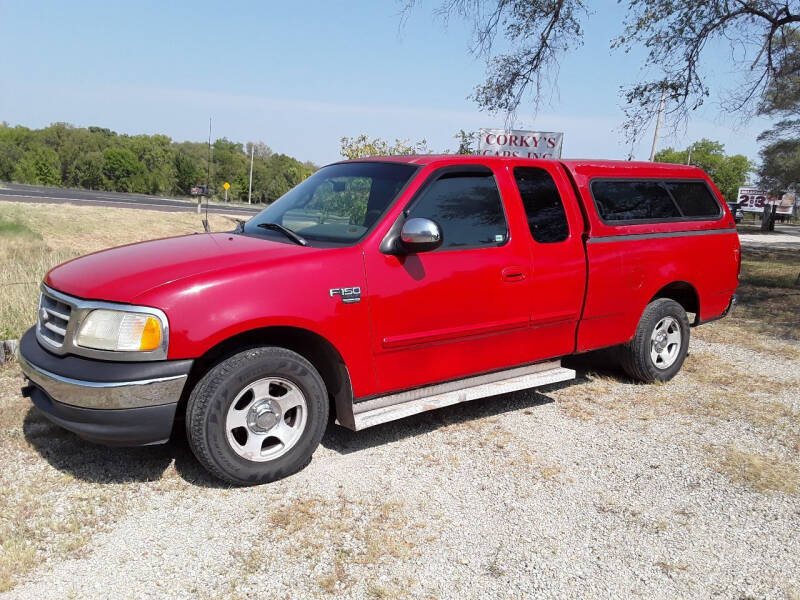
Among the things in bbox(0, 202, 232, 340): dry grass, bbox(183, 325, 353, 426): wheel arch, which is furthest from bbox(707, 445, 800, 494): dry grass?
bbox(0, 202, 232, 340): dry grass

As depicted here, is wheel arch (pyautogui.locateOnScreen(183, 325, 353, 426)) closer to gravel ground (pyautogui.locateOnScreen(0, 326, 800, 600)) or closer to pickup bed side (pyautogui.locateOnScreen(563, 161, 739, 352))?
gravel ground (pyautogui.locateOnScreen(0, 326, 800, 600))

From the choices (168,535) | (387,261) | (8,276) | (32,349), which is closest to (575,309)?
(387,261)

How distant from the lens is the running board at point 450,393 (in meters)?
4.02

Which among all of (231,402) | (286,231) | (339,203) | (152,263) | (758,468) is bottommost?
(758,468)

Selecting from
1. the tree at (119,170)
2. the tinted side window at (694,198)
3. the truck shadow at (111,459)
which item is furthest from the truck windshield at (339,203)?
the tree at (119,170)

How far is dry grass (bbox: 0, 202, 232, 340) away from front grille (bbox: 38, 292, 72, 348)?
265 cm

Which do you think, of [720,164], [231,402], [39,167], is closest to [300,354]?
[231,402]

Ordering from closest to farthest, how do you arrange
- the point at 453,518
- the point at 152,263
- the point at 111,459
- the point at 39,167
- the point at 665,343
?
the point at 453,518
the point at 152,263
the point at 111,459
the point at 665,343
the point at 39,167

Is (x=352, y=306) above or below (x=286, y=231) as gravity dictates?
below

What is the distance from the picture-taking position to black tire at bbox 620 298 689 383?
221 inches

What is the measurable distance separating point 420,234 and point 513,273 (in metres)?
0.98

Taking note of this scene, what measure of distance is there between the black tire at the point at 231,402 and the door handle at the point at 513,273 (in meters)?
1.51

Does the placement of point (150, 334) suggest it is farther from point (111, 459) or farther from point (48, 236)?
point (48, 236)

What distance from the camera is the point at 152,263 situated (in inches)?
143
